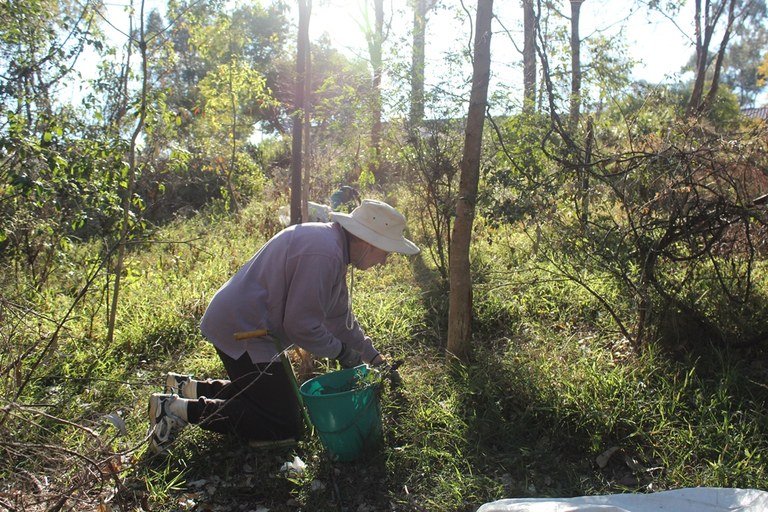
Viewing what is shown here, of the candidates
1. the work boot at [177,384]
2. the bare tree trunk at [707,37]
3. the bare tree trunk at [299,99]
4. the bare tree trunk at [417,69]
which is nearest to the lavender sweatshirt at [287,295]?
the work boot at [177,384]

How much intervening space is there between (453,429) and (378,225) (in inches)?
47.7

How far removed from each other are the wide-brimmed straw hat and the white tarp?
139 cm

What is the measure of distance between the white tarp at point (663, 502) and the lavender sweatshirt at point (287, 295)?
1.30 metres

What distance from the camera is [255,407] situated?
10.5 ft

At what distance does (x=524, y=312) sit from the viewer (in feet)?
15.3

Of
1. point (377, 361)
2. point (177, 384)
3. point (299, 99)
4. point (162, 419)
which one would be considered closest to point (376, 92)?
point (299, 99)

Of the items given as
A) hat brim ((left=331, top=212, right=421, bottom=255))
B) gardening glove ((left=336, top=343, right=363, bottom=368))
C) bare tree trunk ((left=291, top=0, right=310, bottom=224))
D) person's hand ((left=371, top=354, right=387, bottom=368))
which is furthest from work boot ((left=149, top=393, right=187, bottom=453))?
bare tree trunk ((left=291, top=0, right=310, bottom=224))

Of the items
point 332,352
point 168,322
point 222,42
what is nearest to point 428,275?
point 168,322

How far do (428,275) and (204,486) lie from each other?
11.2 ft

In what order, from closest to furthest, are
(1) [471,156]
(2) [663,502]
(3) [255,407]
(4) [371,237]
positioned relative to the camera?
(2) [663,502], (4) [371,237], (3) [255,407], (1) [471,156]

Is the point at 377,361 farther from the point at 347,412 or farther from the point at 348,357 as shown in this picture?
the point at 347,412

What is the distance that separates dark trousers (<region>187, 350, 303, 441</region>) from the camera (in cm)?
319

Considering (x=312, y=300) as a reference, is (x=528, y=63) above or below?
above

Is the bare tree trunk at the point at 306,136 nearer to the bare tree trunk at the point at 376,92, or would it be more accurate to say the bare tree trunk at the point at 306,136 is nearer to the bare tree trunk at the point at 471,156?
the bare tree trunk at the point at 376,92
